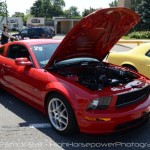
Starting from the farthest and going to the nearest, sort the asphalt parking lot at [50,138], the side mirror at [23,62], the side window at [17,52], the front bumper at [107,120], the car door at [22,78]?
the side window at [17,52], the side mirror at [23,62], the car door at [22,78], the asphalt parking lot at [50,138], the front bumper at [107,120]

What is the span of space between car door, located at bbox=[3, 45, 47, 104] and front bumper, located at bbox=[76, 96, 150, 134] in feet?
3.59

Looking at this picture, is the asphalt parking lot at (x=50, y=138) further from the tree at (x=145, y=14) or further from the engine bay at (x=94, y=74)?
the tree at (x=145, y=14)

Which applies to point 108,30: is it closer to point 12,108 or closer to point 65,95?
point 65,95

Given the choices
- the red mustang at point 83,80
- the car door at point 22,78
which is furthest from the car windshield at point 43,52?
the car door at point 22,78

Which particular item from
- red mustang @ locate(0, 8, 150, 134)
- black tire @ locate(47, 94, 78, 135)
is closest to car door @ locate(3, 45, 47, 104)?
red mustang @ locate(0, 8, 150, 134)

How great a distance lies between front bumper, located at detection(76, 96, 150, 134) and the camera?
3969 mm

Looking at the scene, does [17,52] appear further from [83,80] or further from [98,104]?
[98,104]

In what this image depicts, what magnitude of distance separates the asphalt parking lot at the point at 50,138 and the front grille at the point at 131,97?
430mm

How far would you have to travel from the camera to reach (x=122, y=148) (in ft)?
13.5

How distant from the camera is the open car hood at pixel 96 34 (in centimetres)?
457

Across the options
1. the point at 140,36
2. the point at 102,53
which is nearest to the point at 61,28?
the point at 140,36

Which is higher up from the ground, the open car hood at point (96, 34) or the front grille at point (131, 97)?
the open car hood at point (96, 34)

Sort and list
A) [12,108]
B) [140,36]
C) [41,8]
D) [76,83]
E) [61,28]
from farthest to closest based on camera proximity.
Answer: [41,8], [61,28], [140,36], [12,108], [76,83]

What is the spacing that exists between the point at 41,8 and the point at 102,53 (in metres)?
125
